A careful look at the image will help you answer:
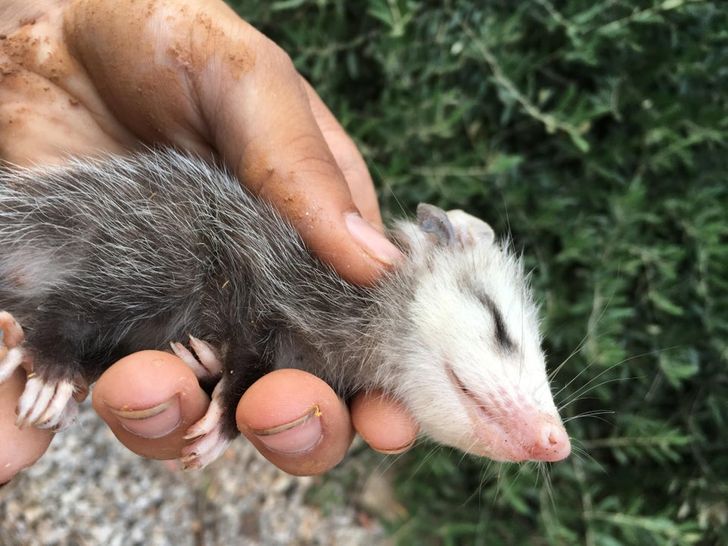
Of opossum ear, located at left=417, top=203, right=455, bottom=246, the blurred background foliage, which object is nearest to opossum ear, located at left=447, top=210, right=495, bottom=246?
opossum ear, located at left=417, top=203, right=455, bottom=246

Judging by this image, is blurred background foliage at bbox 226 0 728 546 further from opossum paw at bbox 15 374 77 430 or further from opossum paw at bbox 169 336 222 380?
opossum paw at bbox 15 374 77 430

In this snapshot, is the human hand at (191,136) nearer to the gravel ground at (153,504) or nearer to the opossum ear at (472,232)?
the opossum ear at (472,232)

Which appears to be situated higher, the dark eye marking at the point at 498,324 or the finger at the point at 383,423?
the dark eye marking at the point at 498,324

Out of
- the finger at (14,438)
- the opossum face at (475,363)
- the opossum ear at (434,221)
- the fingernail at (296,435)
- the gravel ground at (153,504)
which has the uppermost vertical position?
the finger at (14,438)

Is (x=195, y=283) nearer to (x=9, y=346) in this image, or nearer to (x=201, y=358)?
(x=201, y=358)

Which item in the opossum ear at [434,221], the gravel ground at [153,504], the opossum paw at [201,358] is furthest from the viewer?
the gravel ground at [153,504]

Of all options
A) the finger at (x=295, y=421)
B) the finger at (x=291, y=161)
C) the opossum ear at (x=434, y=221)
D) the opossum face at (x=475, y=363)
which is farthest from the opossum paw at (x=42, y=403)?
the opossum ear at (x=434, y=221)

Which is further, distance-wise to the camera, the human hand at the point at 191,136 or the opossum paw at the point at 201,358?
the opossum paw at the point at 201,358
